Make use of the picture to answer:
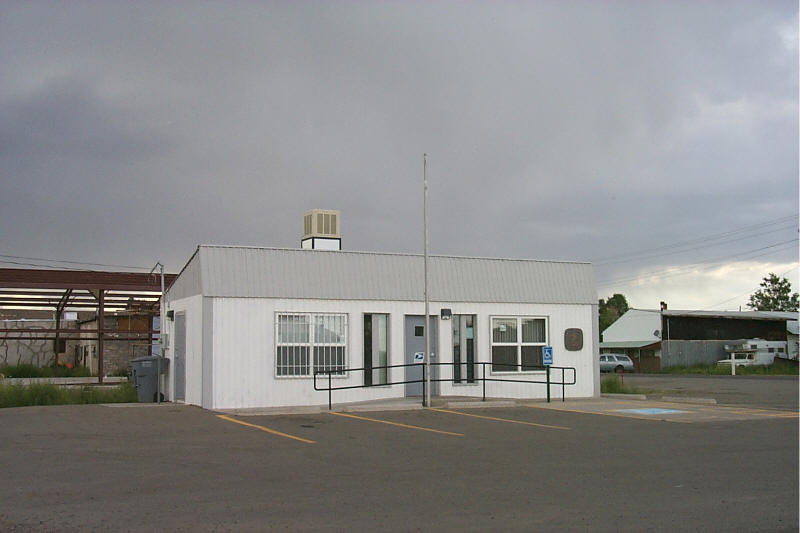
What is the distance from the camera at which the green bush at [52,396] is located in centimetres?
2147

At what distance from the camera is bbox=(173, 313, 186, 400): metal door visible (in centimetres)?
2192

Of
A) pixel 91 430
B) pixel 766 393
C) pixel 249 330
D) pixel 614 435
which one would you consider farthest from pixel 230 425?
pixel 766 393

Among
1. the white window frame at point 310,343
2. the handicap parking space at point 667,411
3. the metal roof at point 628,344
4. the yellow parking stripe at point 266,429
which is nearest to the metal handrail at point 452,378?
the white window frame at point 310,343

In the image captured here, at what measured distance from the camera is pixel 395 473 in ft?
A: 34.8

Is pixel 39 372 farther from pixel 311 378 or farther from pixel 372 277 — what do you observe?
pixel 372 277

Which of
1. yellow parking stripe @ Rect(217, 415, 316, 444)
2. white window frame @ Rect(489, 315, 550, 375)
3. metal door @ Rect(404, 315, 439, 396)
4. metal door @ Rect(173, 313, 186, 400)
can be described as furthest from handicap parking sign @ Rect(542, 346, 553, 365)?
metal door @ Rect(173, 313, 186, 400)

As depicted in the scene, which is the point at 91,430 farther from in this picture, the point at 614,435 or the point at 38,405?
the point at 614,435

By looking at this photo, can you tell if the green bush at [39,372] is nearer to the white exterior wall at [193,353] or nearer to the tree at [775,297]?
the white exterior wall at [193,353]

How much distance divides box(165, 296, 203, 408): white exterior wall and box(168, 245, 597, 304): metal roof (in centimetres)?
37

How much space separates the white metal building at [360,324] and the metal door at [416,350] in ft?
0.10

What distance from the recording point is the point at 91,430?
1508cm

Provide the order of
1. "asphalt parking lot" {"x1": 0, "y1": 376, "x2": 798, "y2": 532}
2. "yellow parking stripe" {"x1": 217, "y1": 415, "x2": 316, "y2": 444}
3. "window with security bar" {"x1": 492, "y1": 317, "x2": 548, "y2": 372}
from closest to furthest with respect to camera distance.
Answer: "asphalt parking lot" {"x1": 0, "y1": 376, "x2": 798, "y2": 532} < "yellow parking stripe" {"x1": 217, "y1": 415, "x2": 316, "y2": 444} < "window with security bar" {"x1": 492, "y1": 317, "x2": 548, "y2": 372}

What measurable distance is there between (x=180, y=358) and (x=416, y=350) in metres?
6.24

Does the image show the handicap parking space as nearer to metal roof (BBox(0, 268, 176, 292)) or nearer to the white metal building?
the white metal building
